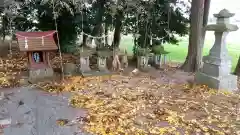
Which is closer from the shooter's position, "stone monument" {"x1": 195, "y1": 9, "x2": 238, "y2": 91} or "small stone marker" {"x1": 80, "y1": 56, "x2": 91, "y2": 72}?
"stone monument" {"x1": 195, "y1": 9, "x2": 238, "y2": 91}

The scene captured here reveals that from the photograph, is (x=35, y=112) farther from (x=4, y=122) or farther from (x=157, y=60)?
(x=157, y=60)

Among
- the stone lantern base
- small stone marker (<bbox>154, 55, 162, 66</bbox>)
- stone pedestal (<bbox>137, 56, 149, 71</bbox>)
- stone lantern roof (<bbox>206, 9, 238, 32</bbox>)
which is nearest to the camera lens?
stone lantern roof (<bbox>206, 9, 238, 32</bbox>)

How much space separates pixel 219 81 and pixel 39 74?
4.71 metres

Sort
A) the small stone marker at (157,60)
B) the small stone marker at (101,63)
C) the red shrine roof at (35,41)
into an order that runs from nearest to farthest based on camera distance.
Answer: the red shrine roof at (35,41), the small stone marker at (101,63), the small stone marker at (157,60)

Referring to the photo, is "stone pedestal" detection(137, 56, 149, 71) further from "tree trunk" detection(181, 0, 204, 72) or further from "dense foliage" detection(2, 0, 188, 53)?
"tree trunk" detection(181, 0, 204, 72)

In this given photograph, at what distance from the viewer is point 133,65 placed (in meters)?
8.85

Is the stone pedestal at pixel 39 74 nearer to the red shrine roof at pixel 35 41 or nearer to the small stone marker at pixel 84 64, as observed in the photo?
the red shrine roof at pixel 35 41

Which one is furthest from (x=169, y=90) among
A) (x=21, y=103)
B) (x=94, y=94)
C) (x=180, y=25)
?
(x=180, y=25)

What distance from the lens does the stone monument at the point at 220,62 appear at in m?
6.32

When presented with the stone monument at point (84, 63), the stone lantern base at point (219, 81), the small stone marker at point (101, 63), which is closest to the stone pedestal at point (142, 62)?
the small stone marker at point (101, 63)

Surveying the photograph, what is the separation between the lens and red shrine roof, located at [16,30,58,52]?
262 inches

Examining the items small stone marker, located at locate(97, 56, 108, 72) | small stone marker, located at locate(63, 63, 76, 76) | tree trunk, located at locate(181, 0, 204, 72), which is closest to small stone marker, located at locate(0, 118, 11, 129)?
small stone marker, located at locate(63, 63, 76, 76)

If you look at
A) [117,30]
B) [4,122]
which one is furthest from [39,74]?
[117,30]

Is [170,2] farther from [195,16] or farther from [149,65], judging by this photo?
[149,65]
